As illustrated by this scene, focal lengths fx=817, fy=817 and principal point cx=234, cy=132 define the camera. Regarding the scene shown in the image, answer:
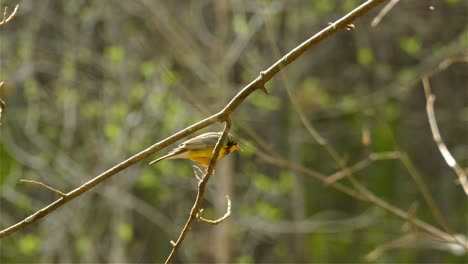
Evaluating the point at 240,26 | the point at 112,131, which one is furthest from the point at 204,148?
the point at 112,131

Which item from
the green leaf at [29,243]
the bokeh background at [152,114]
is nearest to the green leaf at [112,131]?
the bokeh background at [152,114]

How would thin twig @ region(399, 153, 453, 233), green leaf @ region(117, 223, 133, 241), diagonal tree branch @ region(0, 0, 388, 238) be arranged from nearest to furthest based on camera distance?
1. diagonal tree branch @ region(0, 0, 388, 238)
2. thin twig @ region(399, 153, 453, 233)
3. green leaf @ region(117, 223, 133, 241)

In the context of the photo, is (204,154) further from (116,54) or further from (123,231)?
(123,231)

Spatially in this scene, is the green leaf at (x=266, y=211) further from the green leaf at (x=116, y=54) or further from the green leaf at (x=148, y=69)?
the green leaf at (x=116, y=54)

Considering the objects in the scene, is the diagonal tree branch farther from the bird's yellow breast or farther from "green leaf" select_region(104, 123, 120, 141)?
"green leaf" select_region(104, 123, 120, 141)

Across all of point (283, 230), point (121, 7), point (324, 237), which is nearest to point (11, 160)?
point (121, 7)

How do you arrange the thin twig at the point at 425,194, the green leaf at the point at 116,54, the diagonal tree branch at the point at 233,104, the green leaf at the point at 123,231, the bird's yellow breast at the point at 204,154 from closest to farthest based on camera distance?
the diagonal tree branch at the point at 233,104 → the bird's yellow breast at the point at 204,154 → the thin twig at the point at 425,194 → the green leaf at the point at 116,54 → the green leaf at the point at 123,231

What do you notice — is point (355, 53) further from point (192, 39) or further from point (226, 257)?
point (226, 257)

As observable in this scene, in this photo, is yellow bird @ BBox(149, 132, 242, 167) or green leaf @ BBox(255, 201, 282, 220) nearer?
yellow bird @ BBox(149, 132, 242, 167)

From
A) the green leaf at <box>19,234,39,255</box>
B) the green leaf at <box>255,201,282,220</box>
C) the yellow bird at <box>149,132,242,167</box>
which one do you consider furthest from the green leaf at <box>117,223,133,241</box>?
the yellow bird at <box>149,132,242,167</box>

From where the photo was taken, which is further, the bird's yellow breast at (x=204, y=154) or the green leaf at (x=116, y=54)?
the green leaf at (x=116, y=54)

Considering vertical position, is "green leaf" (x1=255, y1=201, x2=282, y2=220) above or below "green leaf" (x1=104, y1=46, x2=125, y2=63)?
below

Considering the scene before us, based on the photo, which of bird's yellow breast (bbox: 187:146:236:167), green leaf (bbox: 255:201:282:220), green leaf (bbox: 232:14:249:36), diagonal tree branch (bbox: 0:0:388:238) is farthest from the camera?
green leaf (bbox: 255:201:282:220)

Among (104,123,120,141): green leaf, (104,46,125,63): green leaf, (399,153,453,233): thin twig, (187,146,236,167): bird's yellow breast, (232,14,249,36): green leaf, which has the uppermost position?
(104,46,125,63): green leaf
